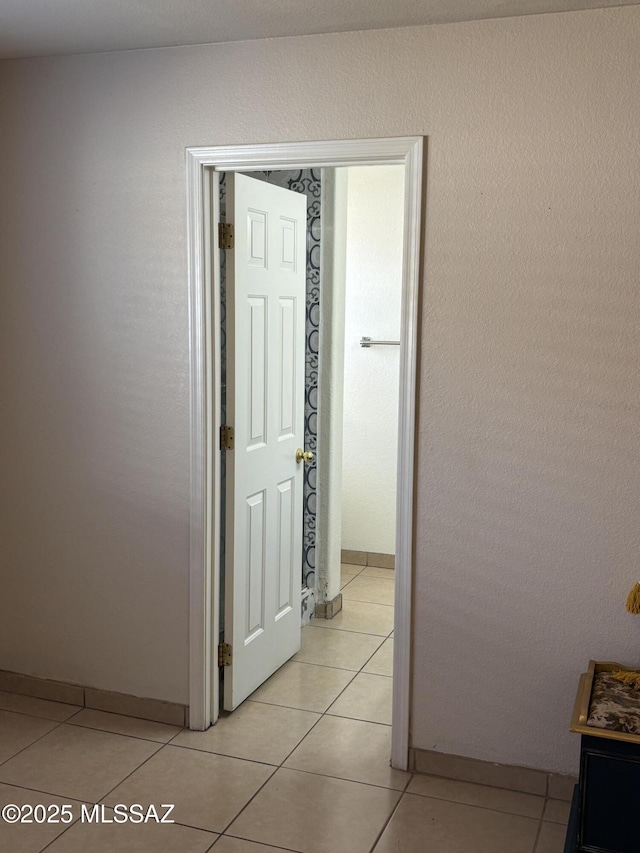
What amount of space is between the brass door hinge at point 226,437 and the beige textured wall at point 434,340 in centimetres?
18

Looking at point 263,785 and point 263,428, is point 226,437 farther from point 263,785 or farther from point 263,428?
point 263,785

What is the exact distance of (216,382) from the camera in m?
3.18

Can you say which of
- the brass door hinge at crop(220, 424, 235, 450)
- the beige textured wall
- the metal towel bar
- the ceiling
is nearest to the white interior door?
the brass door hinge at crop(220, 424, 235, 450)

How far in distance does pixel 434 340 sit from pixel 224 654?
1492 millimetres

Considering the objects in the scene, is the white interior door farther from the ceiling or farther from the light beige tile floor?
the ceiling

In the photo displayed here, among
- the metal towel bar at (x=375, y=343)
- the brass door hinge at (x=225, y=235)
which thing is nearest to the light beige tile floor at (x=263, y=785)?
the brass door hinge at (x=225, y=235)

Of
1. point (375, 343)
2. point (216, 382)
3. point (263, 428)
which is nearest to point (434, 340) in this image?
point (216, 382)

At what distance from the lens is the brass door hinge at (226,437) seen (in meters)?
3.29

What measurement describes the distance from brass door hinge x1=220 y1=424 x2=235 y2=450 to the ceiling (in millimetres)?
1370

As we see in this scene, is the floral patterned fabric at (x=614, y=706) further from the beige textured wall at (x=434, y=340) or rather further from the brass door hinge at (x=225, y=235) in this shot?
the brass door hinge at (x=225, y=235)

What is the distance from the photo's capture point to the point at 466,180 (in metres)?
2.74

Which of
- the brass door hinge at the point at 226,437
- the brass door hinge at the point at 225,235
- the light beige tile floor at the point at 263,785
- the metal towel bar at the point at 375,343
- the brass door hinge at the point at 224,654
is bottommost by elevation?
the light beige tile floor at the point at 263,785

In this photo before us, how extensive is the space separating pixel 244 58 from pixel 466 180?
2.90 ft

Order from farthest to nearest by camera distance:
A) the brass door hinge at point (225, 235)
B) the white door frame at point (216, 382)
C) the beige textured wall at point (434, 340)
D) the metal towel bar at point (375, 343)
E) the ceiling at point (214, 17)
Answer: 1. the metal towel bar at point (375, 343)
2. the brass door hinge at point (225, 235)
3. the white door frame at point (216, 382)
4. the beige textured wall at point (434, 340)
5. the ceiling at point (214, 17)
